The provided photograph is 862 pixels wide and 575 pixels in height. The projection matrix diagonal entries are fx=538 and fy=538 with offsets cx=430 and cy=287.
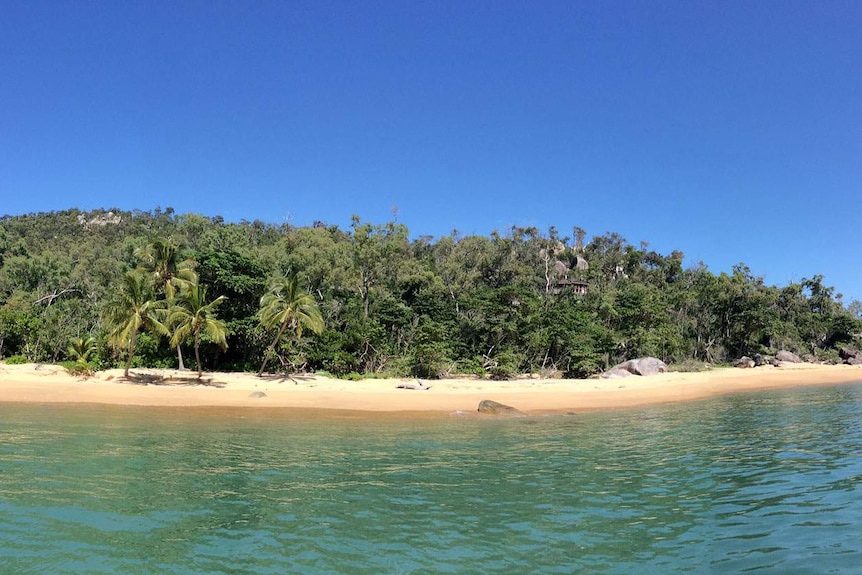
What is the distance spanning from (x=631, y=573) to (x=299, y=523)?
4495mm

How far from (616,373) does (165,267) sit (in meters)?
29.9

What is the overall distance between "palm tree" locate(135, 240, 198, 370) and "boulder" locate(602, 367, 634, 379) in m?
26.6

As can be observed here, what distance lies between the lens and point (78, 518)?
7664 mm

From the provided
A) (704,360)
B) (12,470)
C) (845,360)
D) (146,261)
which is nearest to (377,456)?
(12,470)

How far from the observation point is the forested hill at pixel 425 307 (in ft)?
111

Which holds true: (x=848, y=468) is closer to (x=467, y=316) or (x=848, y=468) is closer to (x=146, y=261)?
(x=467, y=316)

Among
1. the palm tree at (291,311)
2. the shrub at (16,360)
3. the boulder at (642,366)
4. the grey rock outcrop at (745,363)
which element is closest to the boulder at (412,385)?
the palm tree at (291,311)

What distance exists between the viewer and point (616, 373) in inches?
1465

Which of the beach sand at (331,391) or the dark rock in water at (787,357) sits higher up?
the dark rock in water at (787,357)

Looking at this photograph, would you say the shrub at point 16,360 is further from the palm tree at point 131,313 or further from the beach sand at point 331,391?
the palm tree at point 131,313

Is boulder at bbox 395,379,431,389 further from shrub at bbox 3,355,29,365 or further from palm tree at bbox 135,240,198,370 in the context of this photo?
shrub at bbox 3,355,29,365

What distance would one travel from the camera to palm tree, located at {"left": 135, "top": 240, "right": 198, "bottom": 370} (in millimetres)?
30844

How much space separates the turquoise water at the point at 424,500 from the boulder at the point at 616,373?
62.6ft

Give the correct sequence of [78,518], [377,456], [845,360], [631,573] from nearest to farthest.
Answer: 1. [631,573]
2. [78,518]
3. [377,456]
4. [845,360]
